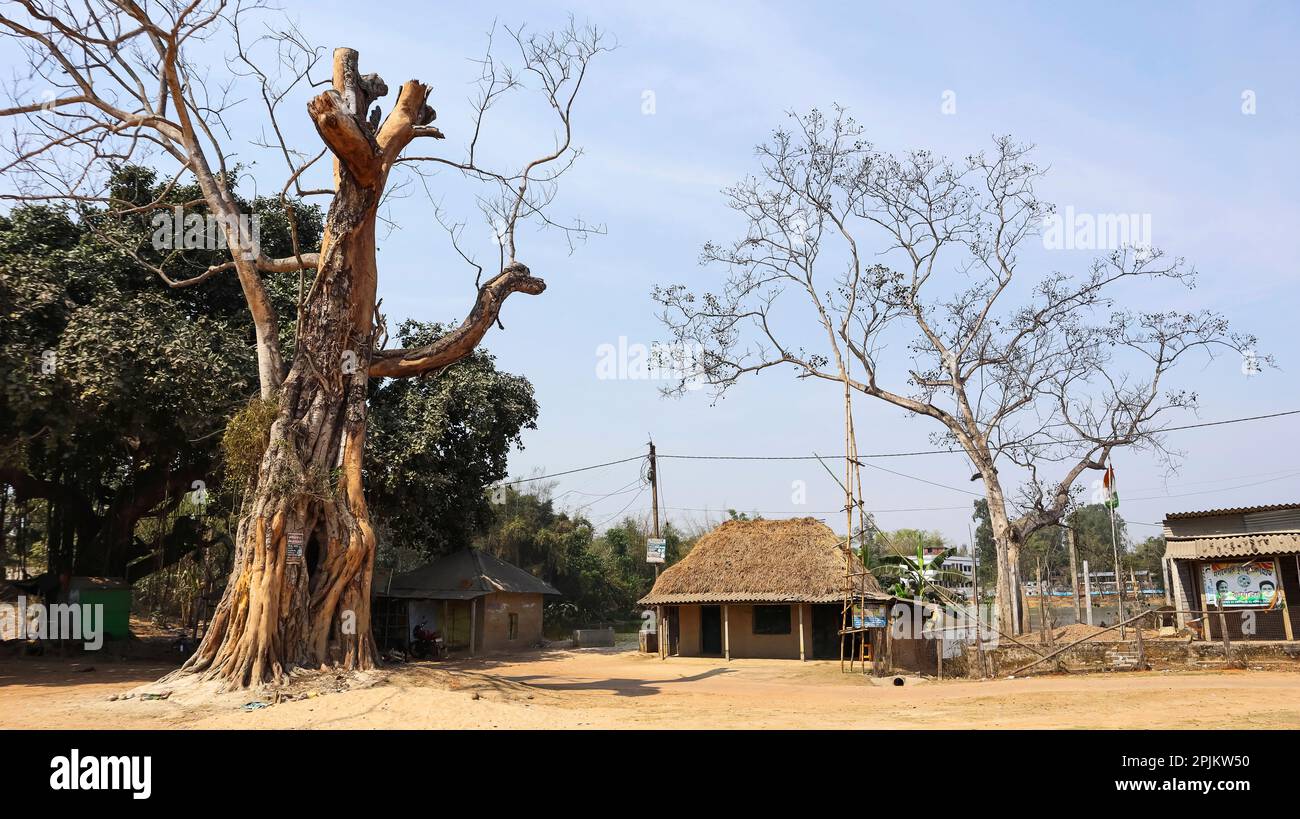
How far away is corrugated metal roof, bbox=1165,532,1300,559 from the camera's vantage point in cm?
1847

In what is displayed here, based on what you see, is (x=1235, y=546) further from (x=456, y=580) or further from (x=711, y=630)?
(x=456, y=580)

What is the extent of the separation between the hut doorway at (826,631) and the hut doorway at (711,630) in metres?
2.97

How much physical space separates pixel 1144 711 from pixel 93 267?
64.7 ft

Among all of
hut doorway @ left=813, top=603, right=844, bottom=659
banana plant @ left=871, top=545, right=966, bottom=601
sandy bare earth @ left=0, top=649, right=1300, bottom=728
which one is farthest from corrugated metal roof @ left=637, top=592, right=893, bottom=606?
sandy bare earth @ left=0, top=649, right=1300, bottom=728

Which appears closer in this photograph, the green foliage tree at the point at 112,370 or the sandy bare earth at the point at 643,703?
the sandy bare earth at the point at 643,703

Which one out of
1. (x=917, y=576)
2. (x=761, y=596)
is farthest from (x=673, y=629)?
(x=917, y=576)

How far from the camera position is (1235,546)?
19062mm

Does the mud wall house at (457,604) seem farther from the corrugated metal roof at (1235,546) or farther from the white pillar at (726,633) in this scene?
the corrugated metal roof at (1235,546)

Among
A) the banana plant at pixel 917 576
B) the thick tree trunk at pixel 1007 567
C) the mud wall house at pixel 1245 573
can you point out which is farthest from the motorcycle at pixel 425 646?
the mud wall house at pixel 1245 573

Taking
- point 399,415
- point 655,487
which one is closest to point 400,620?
point 399,415

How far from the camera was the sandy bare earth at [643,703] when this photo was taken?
10320 mm

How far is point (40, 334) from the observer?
15.8 m

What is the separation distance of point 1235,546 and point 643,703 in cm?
1414

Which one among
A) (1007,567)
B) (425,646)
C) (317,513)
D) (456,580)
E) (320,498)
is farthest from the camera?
(456,580)
